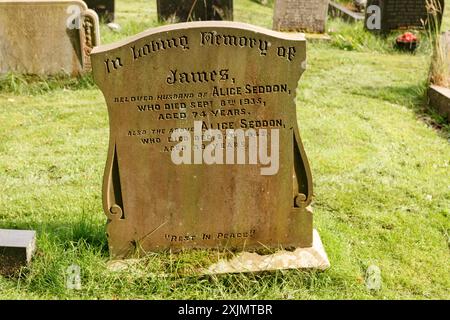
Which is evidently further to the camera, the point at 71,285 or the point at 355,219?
the point at 355,219

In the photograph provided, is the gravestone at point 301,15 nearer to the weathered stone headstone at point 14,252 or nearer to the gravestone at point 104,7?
the gravestone at point 104,7

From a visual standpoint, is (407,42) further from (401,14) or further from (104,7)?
(104,7)

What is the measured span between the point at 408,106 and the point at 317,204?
3.31 meters

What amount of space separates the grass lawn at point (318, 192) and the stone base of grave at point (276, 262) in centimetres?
5

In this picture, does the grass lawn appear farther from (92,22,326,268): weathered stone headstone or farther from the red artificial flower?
the red artificial flower

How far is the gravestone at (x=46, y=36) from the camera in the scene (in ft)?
25.0

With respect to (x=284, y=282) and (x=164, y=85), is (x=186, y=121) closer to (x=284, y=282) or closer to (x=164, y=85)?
(x=164, y=85)

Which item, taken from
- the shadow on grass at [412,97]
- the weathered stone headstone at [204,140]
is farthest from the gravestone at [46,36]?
the weathered stone headstone at [204,140]

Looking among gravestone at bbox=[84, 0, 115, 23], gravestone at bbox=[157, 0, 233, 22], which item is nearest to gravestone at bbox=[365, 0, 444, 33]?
gravestone at bbox=[157, 0, 233, 22]

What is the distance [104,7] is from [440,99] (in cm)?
731

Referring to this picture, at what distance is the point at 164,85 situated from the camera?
3.42 metres
